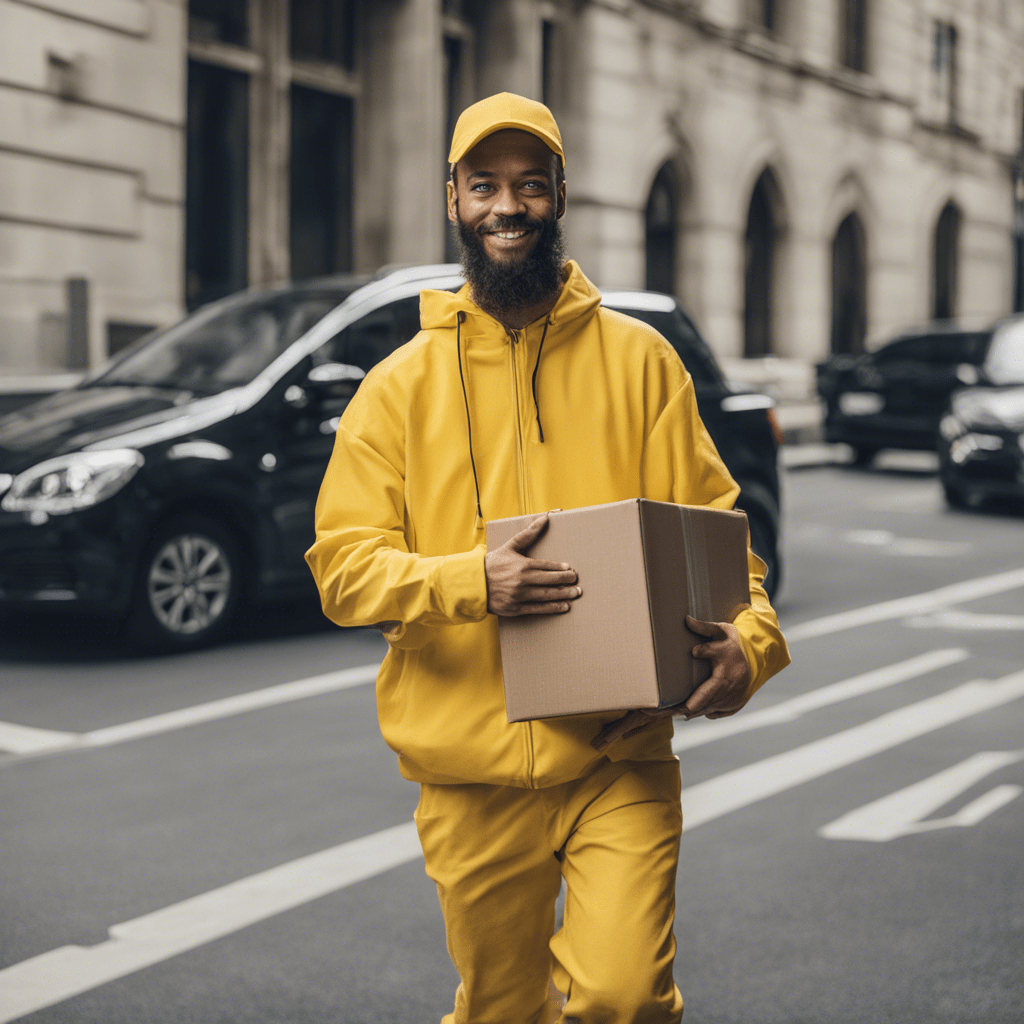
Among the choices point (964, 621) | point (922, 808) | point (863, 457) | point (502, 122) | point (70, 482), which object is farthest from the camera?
point (863, 457)

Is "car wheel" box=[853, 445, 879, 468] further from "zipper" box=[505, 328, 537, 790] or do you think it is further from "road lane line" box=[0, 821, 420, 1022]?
"zipper" box=[505, 328, 537, 790]

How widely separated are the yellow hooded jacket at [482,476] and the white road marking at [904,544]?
30.7 ft

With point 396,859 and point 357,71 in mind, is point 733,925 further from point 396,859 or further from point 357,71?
point 357,71

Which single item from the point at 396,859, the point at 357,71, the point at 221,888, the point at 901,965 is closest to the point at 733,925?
the point at 901,965

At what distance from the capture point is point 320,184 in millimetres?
18312

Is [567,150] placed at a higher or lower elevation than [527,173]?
higher

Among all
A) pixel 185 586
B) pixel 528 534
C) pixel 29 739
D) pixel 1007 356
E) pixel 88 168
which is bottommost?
pixel 29 739

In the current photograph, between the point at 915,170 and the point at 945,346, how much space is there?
13799 millimetres

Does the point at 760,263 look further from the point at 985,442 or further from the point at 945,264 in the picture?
the point at 985,442

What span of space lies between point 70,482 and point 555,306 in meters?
5.23

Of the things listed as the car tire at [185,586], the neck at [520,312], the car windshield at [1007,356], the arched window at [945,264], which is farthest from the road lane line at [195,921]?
the arched window at [945,264]

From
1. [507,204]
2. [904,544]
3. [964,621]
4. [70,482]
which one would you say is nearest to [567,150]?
[904,544]

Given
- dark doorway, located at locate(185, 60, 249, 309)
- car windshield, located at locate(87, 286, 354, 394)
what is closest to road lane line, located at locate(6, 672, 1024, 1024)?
car windshield, located at locate(87, 286, 354, 394)

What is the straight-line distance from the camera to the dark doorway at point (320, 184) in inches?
702
